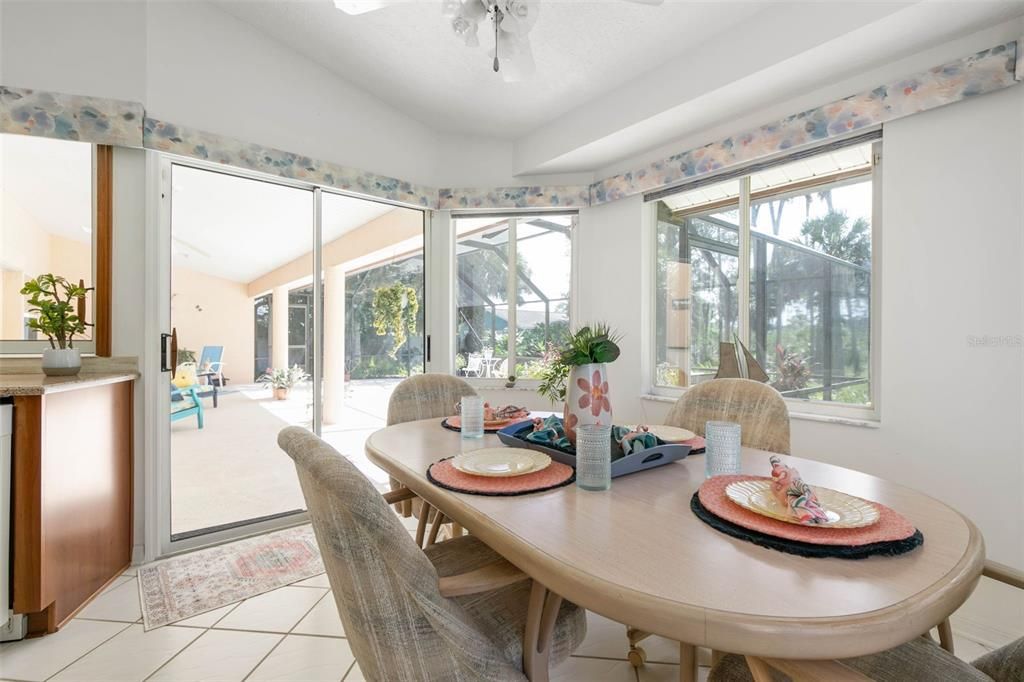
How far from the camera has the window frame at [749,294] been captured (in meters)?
2.15

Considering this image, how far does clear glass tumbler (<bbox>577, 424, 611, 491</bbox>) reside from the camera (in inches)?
40.7

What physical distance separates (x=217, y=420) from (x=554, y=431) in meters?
2.27

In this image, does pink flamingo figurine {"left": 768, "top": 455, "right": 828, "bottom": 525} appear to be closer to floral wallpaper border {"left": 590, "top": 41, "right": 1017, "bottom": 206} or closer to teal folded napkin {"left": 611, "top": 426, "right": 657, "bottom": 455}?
teal folded napkin {"left": 611, "top": 426, "right": 657, "bottom": 455}

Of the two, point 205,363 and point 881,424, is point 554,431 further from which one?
point 205,363

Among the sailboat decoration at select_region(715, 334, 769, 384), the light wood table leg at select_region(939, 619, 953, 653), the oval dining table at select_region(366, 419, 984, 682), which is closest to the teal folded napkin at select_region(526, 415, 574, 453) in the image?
the oval dining table at select_region(366, 419, 984, 682)

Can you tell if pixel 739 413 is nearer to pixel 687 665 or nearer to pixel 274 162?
pixel 687 665

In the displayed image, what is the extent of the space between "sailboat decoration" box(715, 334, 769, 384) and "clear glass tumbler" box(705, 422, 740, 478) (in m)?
1.35

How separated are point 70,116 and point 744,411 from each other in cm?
316

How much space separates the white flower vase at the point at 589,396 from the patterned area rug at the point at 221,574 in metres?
1.67

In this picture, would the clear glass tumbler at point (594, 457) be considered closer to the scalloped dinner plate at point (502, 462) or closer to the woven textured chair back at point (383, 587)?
the scalloped dinner plate at point (502, 462)

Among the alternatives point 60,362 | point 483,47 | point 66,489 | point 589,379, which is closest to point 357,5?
point 483,47

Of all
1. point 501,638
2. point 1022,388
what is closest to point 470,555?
point 501,638

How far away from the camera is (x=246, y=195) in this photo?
2719 mm

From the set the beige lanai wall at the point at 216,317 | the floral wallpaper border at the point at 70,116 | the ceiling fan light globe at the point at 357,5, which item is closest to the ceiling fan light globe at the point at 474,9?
the ceiling fan light globe at the point at 357,5
